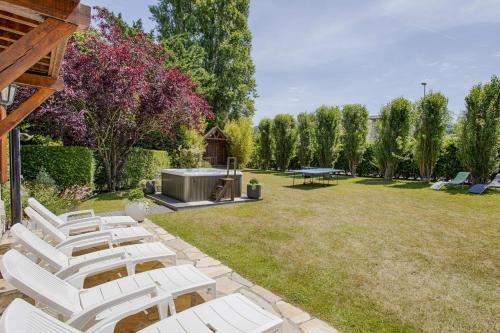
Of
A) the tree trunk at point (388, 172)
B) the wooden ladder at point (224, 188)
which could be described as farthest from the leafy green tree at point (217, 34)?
the wooden ladder at point (224, 188)

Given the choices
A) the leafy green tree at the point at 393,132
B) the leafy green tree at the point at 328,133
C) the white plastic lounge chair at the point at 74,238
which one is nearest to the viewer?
the white plastic lounge chair at the point at 74,238

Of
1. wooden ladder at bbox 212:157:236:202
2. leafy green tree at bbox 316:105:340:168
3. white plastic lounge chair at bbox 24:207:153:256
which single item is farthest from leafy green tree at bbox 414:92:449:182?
white plastic lounge chair at bbox 24:207:153:256

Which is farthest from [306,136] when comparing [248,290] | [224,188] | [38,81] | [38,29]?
[38,29]

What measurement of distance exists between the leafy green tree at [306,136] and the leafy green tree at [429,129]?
8853 mm

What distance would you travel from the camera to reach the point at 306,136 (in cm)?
2505

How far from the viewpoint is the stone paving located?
324cm

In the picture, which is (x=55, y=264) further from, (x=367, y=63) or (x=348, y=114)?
(x=348, y=114)

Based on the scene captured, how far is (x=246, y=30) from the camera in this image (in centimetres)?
3234

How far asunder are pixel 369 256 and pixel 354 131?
17.4 meters

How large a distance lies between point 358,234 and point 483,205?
277 inches

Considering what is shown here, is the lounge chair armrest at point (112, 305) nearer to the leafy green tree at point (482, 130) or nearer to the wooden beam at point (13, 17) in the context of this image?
the wooden beam at point (13, 17)

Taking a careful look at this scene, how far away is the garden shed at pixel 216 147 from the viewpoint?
27.7 m

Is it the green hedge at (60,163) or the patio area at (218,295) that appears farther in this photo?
the green hedge at (60,163)

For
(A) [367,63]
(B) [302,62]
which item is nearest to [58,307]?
(A) [367,63]
